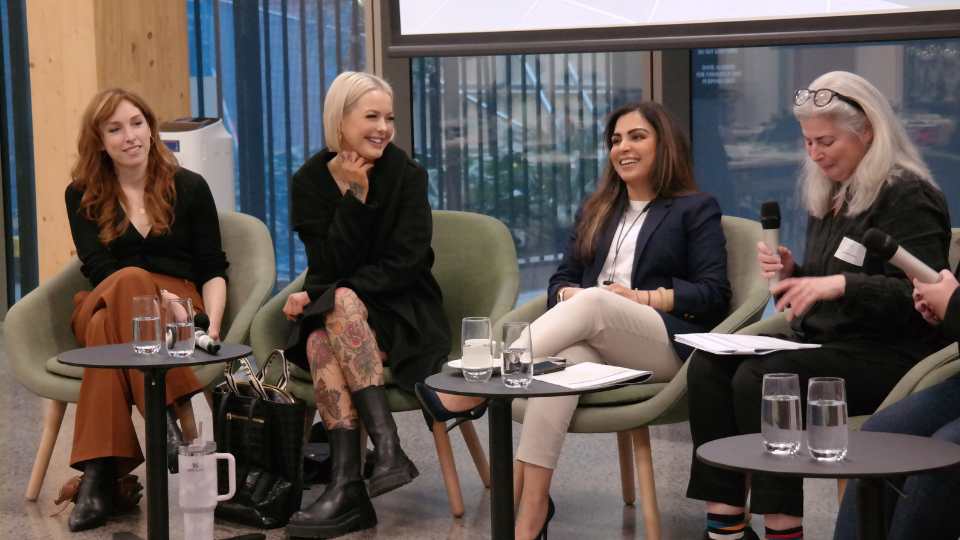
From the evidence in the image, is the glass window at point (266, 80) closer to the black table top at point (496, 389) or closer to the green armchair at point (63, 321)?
the green armchair at point (63, 321)

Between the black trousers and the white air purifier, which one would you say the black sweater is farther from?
the white air purifier

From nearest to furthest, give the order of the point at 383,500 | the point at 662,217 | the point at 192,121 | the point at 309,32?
the point at 662,217 → the point at 383,500 → the point at 192,121 → the point at 309,32

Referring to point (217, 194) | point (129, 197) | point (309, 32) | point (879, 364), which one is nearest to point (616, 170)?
point (879, 364)

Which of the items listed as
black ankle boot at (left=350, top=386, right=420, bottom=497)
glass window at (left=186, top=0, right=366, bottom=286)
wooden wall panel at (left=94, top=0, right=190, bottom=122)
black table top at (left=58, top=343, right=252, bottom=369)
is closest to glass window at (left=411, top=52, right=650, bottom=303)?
glass window at (left=186, top=0, right=366, bottom=286)

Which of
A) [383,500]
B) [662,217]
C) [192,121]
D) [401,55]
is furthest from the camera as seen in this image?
[192,121]

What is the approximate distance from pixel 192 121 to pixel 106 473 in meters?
2.39

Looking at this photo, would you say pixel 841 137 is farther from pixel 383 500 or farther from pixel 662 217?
pixel 383 500

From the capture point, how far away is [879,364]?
3.08 meters

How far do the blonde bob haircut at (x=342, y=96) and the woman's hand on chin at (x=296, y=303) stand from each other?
474mm

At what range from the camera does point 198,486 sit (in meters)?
3.40

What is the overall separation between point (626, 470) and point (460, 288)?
2.63 ft

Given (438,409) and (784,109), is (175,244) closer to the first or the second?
(438,409)

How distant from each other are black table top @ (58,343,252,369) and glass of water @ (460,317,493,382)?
744mm

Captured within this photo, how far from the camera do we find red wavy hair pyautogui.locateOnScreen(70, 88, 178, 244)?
4.16 m
